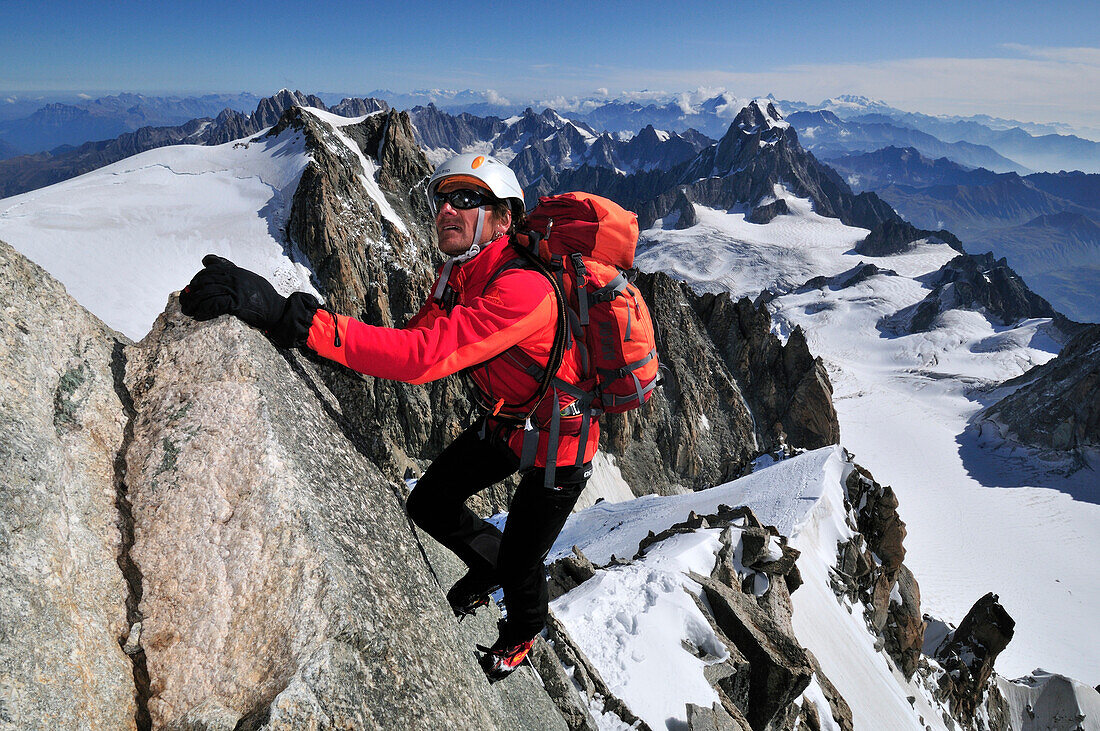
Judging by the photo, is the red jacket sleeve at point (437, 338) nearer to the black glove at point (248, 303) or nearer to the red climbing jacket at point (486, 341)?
the red climbing jacket at point (486, 341)

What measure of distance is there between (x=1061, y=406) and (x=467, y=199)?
447 ft

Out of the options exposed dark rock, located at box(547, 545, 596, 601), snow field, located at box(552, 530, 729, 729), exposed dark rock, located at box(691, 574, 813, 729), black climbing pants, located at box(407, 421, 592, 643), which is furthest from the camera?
exposed dark rock, located at box(547, 545, 596, 601)

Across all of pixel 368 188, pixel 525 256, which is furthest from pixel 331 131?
pixel 525 256

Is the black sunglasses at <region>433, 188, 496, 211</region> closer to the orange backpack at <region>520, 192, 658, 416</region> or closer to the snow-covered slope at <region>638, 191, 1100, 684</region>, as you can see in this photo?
the orange backpack at <region>520, 192, 658, 416</region>

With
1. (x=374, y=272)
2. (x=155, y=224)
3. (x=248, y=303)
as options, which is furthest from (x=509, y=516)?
(x=155, y=224)

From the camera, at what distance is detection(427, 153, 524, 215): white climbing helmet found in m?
5.30

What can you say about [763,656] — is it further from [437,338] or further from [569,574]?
[437,338]

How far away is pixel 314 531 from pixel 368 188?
5679 cm

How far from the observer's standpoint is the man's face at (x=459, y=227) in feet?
17.5

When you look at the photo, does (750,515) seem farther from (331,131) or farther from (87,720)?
(331,131)

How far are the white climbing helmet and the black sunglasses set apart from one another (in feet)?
0.28

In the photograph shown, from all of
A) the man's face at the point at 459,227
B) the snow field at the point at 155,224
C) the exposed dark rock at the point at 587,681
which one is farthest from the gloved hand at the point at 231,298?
the snow field at the point at 155,224

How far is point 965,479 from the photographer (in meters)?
96.1

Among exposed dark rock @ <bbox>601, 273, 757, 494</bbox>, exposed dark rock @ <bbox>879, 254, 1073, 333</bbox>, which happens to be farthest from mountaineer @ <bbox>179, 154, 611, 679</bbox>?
exposed dark rock @ <bbox>879, 254, 1073, 333</bbox>
